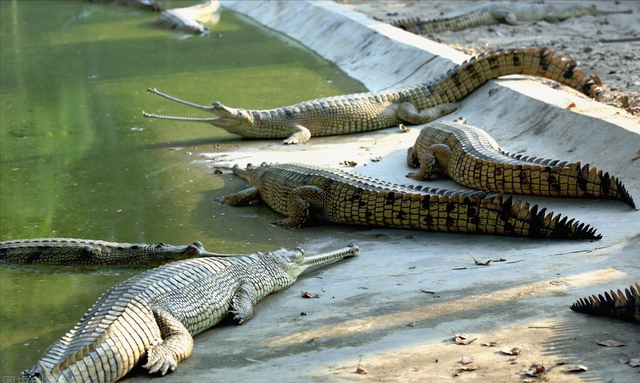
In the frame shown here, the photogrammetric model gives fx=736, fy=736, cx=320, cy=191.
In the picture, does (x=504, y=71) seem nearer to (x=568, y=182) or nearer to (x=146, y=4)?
(x=568, y=182)

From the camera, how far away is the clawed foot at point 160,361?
144 inches

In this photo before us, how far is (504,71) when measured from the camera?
354 inches

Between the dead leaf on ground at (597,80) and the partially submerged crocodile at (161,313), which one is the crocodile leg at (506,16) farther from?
the partially submerged crocodile at (161,313)

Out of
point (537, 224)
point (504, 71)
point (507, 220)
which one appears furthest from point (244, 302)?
point (504, 71)

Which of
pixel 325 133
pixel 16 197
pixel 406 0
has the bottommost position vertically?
pixel 16 197

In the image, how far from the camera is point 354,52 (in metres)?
12.1

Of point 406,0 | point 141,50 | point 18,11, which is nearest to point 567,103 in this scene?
point 141,50

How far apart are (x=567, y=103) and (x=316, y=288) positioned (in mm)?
3963

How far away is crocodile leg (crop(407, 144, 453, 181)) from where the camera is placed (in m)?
6.73

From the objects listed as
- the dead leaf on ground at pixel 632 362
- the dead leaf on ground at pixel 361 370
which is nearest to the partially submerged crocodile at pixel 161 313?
the dead leaf on ground at pixel 361 370

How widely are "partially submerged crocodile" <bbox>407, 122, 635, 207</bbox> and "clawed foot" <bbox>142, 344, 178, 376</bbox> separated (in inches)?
134

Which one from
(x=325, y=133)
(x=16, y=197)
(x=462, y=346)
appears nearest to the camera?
(x=462, y=346)

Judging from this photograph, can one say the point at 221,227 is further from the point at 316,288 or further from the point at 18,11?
Answer: the point at 18,11

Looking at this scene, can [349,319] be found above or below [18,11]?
below
